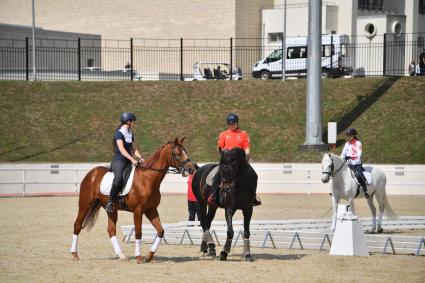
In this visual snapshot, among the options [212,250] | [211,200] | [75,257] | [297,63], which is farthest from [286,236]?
[297,63]

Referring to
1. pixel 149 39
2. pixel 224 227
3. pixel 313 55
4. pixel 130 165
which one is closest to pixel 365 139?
pixel 313 55

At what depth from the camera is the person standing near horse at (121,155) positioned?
15.2 m

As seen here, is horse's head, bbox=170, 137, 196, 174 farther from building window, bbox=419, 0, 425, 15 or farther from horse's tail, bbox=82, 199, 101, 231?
building window, bbox=419, 0, 425, 15

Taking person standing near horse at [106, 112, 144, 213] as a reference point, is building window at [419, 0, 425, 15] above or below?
above

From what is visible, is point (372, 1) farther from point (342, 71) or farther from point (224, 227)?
point (224, 227)

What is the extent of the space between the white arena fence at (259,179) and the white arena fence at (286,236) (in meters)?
11.0

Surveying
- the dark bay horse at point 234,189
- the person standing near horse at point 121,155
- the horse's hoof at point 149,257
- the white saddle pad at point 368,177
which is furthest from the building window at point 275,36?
the horse's hoof at point 149,257

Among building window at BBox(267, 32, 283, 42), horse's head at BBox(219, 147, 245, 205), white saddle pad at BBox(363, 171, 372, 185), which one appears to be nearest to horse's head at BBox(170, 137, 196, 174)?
horse's head at BBox(219, 147, 245, 205)

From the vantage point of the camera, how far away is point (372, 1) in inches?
2667

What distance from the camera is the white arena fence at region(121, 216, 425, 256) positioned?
54.5ft

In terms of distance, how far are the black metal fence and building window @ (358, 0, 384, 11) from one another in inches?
161

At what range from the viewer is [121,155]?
606 inches

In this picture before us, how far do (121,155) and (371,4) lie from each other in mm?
55312

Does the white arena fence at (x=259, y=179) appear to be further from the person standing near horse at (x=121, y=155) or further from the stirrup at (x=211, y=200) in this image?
the person standing near horse at (x=121, y=155)
